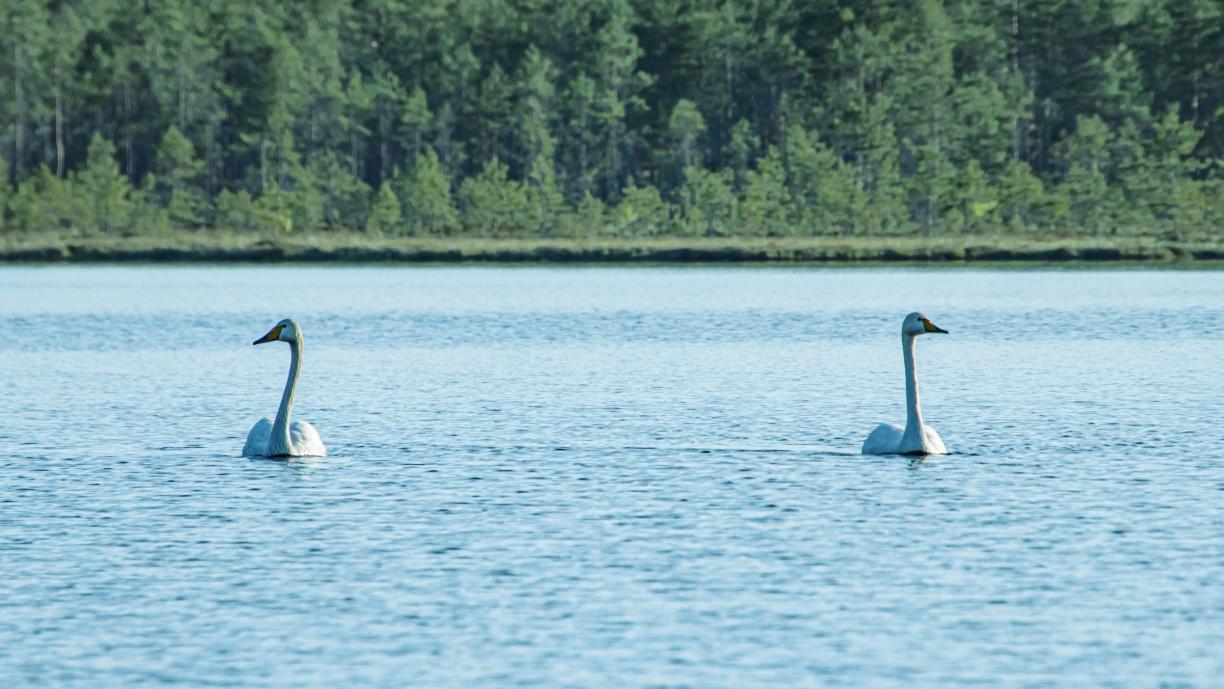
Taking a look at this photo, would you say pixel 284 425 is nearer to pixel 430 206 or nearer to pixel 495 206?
pixel 495 206

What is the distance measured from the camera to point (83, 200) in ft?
424

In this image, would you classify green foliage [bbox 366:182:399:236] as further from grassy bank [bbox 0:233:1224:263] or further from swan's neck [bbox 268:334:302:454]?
swan's neck [bbox 268:334:302:454]

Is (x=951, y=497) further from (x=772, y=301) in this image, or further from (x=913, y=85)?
(x=913, y=85)

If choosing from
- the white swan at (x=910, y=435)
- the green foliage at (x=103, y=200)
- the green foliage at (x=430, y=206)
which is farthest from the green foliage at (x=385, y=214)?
the white swan at (x=910, y=435)

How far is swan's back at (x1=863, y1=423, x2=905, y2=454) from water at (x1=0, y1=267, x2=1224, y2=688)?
164mm

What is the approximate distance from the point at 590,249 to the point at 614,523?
9251 cm

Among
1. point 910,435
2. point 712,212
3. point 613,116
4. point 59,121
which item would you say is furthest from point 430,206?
point 910,435

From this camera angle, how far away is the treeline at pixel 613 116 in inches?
4870

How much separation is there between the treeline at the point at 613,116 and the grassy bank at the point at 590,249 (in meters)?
5.82

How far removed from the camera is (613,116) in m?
144

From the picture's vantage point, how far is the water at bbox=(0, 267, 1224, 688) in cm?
1450

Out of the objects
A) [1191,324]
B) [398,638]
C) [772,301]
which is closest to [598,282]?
[772,301]

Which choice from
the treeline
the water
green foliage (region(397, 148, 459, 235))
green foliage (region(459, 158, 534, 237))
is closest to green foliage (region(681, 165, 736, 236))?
the treeline

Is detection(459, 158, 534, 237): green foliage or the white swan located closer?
the white swan
